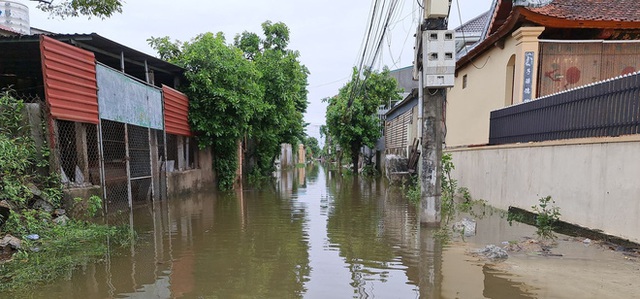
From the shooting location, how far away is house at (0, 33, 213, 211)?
23.4ft

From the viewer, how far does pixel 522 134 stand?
8.10m

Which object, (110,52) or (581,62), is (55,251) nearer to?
(110,52)

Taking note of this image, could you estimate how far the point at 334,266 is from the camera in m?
→ 4.90

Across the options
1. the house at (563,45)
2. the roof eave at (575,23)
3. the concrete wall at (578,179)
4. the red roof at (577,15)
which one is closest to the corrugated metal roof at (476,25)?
the house at (563,45)

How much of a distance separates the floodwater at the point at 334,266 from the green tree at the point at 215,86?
17.6ft

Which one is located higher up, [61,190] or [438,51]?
[438,51]

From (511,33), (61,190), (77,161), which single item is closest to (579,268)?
(511,33)

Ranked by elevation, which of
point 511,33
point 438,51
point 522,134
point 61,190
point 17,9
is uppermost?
point 17,9

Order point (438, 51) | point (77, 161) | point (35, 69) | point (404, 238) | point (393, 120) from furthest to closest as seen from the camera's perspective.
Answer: point (393, 120)
point (35, 69)
point (77, 161)
point (438, 51)
point (404, 238)

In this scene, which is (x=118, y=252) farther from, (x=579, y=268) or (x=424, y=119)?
(x=579, y=268)

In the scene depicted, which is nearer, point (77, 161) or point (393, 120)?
point (77, 161)

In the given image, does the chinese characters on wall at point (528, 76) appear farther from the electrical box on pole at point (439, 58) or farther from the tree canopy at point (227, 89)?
the tree canopy at point (227, 89)

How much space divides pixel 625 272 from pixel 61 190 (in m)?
8.74

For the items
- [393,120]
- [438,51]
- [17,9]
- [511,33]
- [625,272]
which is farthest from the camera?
[393,120]
